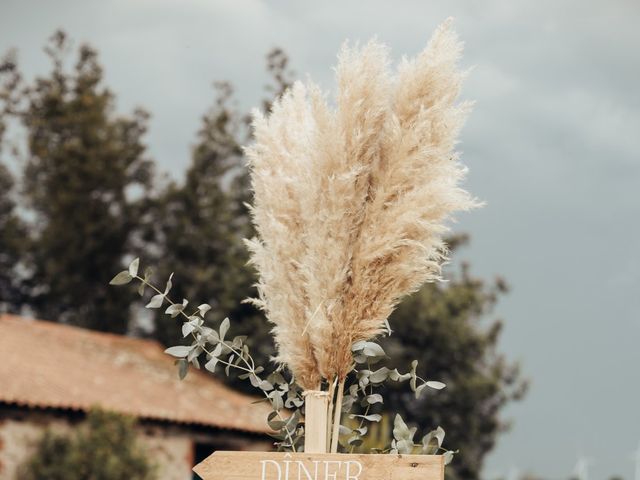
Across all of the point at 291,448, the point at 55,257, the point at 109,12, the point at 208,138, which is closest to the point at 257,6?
the point at 109,12

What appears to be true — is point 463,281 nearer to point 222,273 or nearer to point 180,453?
point 222,273

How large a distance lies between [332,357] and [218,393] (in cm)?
1576

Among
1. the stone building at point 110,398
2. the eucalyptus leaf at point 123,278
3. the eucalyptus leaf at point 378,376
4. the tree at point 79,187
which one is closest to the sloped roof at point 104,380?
the stone building at point 110,398

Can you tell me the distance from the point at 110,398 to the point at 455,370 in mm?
10003

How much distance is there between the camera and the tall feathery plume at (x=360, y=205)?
2316 mm

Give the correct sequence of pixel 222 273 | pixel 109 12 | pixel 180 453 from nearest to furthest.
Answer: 1. pixel 180 453
2. pixel 222 273
3. pixel 109 12

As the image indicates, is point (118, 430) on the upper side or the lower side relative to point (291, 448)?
upper

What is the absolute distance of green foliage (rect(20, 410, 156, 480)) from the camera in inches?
503

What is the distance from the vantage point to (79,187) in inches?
943

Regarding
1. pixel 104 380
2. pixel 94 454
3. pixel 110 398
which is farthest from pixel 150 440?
pixel 94 454

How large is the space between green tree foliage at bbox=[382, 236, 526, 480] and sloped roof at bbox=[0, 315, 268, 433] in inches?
208

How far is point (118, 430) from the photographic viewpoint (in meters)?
13.2

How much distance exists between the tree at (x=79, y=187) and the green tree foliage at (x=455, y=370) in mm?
7072

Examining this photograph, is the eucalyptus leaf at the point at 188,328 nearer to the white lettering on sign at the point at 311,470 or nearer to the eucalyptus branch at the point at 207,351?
the eucalyptus branch at the point at 207,351
